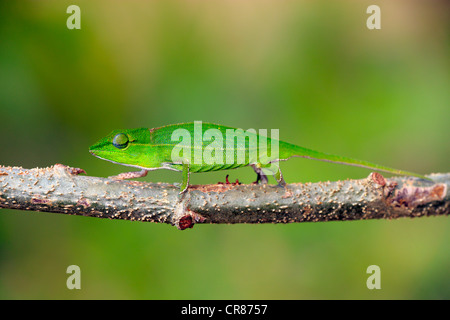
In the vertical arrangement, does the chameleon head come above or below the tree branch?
above

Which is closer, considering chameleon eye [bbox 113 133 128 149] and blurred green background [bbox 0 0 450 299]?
chameleon eye [bbox 113 133 128 149]

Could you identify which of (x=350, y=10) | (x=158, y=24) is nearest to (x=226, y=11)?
(x=158, y=24)

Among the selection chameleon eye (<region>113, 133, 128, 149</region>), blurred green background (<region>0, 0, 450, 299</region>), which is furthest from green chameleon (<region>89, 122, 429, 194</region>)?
blurred green background (<region>0, 0, 450, 299</region>)

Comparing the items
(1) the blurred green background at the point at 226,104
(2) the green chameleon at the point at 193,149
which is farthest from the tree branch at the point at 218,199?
(1) the blurred green background at the point at 226,104

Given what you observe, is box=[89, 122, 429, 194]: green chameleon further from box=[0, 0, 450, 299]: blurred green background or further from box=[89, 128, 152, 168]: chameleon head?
box=[0, 0, 450, 299]: blurred green background

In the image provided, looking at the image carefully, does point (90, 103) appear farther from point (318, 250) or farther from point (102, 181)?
point (318, 250)

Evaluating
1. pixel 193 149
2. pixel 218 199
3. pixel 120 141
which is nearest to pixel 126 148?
pixel 120 141
